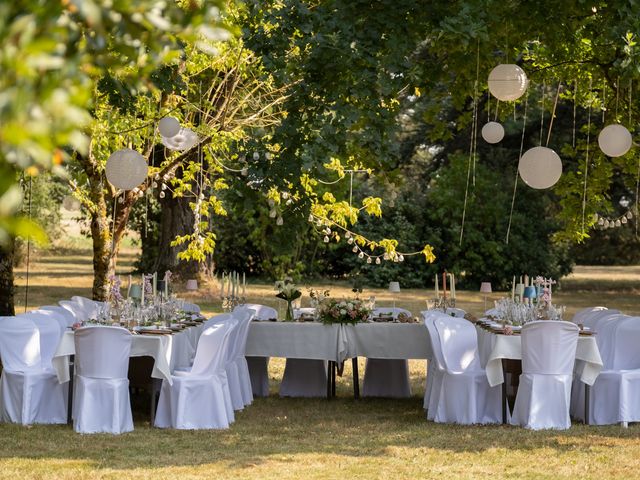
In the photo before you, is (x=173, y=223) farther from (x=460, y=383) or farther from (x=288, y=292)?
(x=460, y=383)

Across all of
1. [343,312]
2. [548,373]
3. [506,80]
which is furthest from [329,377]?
[506,80]

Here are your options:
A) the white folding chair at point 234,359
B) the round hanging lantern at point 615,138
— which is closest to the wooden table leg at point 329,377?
the white folding chair at point 234,359

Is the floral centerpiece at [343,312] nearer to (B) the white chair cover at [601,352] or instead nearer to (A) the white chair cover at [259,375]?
(A) the white chair cover at [259,375]

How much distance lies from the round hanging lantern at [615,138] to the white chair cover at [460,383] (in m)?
2.41

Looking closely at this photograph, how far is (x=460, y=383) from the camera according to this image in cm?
802

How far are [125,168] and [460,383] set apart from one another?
3.54 meters

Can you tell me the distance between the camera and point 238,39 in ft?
36.4

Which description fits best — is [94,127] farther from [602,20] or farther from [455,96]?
[602,20]

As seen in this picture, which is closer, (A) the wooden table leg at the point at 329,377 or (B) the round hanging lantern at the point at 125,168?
(B) the round hanging lantern at the point at 125,168

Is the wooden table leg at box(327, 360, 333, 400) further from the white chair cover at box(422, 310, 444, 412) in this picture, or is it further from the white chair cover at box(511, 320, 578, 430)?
the white chair cover at box(511, 320, 578, 430)

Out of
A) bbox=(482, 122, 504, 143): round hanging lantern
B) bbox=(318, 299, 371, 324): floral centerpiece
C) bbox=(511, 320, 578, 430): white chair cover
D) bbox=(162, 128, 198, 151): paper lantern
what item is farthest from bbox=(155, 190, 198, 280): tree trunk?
bbox=(511, 320, 578, 430): white chair cover

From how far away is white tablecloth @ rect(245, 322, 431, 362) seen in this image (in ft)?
30.1

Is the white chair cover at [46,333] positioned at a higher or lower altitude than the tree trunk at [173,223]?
lower

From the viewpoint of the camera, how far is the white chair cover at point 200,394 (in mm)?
7625
